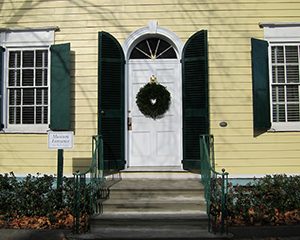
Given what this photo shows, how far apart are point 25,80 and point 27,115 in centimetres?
76

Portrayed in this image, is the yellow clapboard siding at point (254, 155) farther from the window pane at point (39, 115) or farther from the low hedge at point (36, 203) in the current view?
the window pane at point (39, 115)

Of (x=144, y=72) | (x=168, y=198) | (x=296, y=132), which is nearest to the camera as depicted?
(x=168, y=198)

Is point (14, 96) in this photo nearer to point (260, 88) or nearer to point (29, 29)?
point (29, 29)

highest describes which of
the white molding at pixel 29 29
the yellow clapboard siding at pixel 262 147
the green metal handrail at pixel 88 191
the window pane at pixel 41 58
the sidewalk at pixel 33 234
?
the white molding at pixel 29 29

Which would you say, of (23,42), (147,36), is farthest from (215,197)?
(23,42)

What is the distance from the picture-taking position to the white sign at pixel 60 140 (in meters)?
7.18

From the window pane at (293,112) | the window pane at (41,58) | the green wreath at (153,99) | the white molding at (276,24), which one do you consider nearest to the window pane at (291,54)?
the white molding at (276,24)

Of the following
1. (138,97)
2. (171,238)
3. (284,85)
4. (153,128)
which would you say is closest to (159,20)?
(138,97)

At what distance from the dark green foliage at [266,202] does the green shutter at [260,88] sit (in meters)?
1.44

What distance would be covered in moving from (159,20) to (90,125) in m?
2.68

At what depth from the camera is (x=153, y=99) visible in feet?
27.3

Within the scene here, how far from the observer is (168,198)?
6988 mm

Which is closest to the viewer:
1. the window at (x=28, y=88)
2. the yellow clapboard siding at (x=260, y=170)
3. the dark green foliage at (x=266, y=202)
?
the dark green foliage at (x=266, y=202)

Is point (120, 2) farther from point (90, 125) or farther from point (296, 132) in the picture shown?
point (296, 132)
